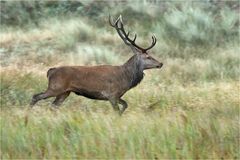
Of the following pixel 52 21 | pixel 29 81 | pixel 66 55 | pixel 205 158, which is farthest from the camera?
pixel 52 21

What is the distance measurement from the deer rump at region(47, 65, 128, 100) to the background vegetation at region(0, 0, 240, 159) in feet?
1.28

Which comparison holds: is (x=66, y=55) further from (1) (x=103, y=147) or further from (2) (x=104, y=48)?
(1) (x=103, y=147)

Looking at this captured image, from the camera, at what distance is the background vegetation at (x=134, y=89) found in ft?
21.4

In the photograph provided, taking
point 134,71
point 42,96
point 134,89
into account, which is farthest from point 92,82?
point 134,89

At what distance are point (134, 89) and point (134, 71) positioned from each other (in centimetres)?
182

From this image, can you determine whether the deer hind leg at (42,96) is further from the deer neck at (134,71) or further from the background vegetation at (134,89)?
the deer neck at (134,71)

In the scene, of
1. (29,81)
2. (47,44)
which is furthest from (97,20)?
(29,81)

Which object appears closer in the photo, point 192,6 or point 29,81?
point 29,81

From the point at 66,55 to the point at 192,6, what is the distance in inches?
248

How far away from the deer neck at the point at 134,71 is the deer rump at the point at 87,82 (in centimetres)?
19

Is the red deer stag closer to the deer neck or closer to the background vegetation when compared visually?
the deer neck

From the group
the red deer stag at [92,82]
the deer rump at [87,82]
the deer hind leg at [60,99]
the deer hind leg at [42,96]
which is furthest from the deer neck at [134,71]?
the deer hind leg at [42,96]

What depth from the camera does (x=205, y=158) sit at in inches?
247

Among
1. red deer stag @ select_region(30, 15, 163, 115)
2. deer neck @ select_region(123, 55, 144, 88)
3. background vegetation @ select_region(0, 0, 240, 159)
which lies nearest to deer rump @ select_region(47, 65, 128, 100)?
red deer stag @ select_region(30, 15, 163, 115)
